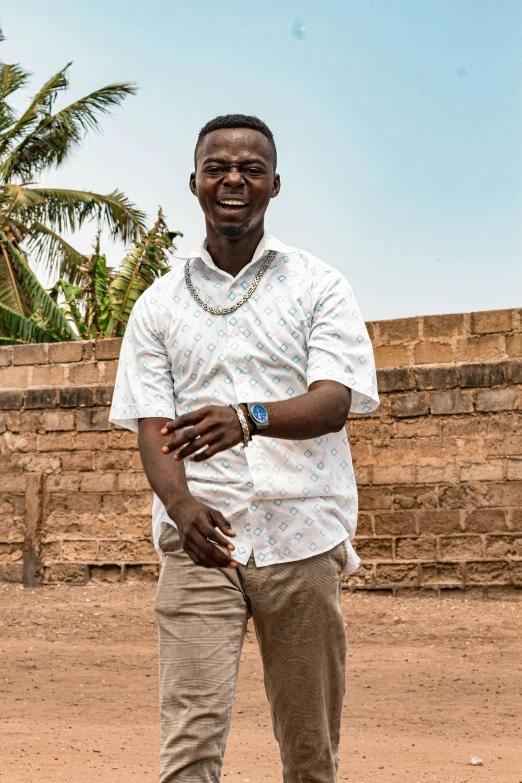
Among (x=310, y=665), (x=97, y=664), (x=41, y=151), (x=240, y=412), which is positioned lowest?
(x=97, y=664)

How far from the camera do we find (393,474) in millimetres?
9375

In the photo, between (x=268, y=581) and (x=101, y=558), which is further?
(x=101, y=558)

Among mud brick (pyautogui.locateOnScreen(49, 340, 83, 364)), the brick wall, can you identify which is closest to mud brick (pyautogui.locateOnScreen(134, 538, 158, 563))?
the brick wall

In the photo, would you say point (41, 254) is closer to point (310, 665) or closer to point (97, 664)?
point (97, 664)

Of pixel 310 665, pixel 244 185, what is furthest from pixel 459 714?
pixel 244 185

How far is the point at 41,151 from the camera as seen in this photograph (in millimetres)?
22500

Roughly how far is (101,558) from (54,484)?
3.01 feet

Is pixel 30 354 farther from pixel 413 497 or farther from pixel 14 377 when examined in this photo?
pixel 413 497

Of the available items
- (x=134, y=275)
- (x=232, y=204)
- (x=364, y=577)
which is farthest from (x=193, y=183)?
(x=134, y=275)

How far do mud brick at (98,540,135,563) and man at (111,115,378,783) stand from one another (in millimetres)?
7810

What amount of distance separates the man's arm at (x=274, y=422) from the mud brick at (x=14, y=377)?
28.8 feet

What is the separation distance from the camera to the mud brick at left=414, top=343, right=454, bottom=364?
30.1 ft

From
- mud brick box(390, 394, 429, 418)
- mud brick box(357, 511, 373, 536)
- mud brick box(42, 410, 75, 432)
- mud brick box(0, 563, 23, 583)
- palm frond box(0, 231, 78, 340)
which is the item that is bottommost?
mud brick box(0, 563, 23, 583)

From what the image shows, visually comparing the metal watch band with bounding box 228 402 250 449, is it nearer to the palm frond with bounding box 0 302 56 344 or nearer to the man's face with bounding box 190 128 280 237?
the man's face with bounding box 190 128 280 237
